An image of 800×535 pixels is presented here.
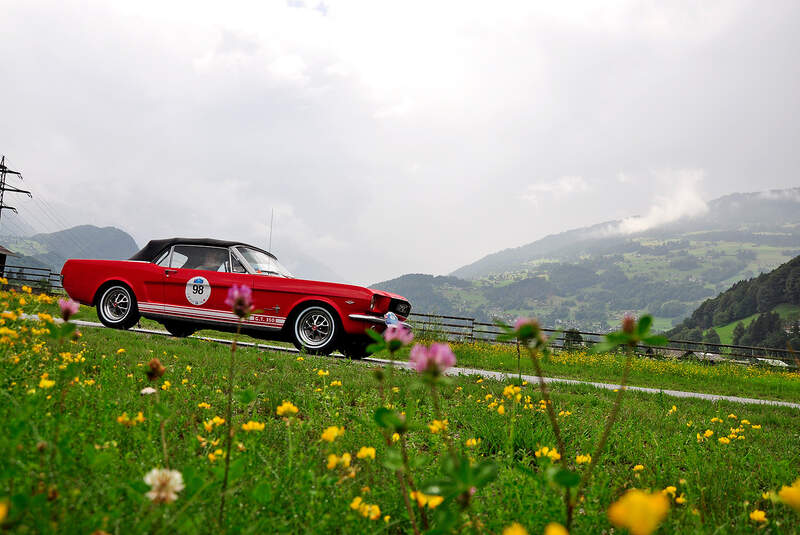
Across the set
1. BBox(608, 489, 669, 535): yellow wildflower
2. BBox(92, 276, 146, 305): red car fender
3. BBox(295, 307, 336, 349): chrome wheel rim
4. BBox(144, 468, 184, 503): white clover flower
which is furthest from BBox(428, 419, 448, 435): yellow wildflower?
BBox(92, 276, 146, 305): red car fender

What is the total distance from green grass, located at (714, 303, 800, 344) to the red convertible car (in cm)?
9912

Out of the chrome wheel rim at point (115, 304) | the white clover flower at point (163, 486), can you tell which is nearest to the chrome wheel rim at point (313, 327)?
the chrome wheel rim at point (115, 304)

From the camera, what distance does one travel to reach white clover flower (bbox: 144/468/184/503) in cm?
113

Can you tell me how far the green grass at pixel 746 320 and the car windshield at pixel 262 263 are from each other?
326 ft

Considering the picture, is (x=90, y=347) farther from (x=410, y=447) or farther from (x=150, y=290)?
(x=410, y=447)

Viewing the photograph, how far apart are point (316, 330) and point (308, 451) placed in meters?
5.30

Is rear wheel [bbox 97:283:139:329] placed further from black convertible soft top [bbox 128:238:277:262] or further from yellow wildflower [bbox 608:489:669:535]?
yellow wildflower [bbox 608:489:669:535]

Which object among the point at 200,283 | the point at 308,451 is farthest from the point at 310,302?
the point at 308,451

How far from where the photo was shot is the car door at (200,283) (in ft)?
24.2

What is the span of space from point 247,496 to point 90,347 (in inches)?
169

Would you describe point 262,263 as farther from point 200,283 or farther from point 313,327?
point 313,327

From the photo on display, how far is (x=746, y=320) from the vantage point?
93875 mm

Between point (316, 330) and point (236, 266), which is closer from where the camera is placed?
point (316, 330)

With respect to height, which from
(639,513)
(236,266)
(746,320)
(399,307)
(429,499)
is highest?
(236,266)
